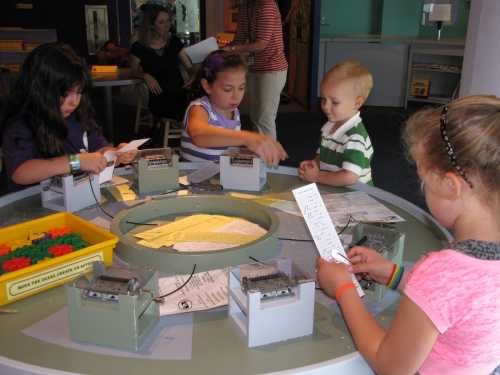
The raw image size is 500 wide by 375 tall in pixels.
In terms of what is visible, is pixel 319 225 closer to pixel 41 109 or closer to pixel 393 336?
pixel 393 336

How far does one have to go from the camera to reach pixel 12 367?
886 mm

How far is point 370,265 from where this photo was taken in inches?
44.1

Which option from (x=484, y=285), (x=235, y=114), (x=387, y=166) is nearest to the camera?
(x=484, y=285)

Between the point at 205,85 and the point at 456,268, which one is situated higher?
the point at 205,85

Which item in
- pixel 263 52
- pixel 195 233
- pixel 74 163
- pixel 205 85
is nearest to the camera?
pixel 195 233

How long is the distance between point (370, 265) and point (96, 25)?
7.44m

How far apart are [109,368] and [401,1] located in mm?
7371

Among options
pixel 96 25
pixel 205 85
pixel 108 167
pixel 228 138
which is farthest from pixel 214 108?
pixel 96 25

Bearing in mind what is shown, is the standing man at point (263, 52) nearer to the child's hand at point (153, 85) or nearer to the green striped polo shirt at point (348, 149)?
the child's hand at point (153, 85)

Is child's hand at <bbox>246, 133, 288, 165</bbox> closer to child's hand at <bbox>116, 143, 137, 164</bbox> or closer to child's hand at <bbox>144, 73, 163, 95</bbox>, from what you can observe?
child's hand at <bbox>116, 143, 137, 164</bbox>

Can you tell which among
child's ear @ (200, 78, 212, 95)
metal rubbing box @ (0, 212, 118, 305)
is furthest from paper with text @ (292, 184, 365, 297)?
child's ear @ (200, 78, 212, 95)

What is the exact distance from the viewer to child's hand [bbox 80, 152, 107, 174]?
1.67m

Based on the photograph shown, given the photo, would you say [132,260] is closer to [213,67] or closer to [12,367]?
[12,367]

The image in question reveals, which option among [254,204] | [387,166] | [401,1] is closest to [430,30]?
[401,1]
